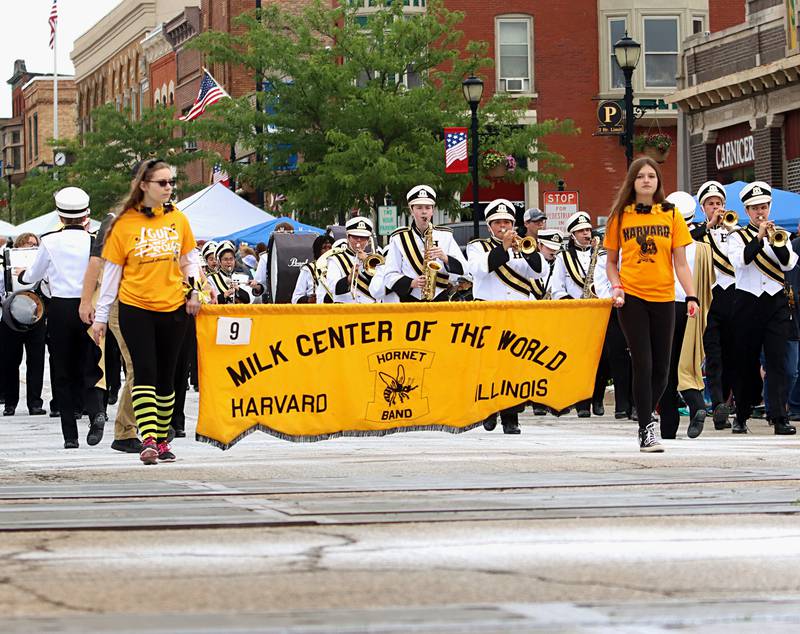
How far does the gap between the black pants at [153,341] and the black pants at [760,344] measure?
17.3 feet

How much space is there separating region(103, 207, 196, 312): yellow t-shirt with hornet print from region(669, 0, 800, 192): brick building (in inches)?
1141

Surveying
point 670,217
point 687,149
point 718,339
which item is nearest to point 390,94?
point 687,149

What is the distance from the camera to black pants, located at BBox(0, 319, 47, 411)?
1970cm

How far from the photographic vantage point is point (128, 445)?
13.1 meters

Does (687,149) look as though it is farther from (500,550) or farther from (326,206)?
(500,550)

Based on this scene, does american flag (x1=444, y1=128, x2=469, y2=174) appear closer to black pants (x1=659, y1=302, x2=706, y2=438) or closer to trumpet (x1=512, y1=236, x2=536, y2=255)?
trumpet (x1=512, y1=236, x2=536, y2=255)

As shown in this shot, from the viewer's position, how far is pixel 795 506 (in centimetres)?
869

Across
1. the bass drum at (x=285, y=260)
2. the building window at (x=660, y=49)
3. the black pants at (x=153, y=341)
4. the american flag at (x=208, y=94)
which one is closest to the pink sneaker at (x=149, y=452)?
the black pants at (x=153, y=341)

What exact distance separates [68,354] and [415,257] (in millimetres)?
2834

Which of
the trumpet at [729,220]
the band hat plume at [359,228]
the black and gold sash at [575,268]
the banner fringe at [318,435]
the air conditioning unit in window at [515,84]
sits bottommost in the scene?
the banner fringe at [318,435]

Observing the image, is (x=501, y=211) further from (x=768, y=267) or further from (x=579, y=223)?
(x=579, y=223)

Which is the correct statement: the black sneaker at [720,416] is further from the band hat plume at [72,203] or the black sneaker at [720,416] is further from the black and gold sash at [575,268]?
the band hat plume at [72,203]

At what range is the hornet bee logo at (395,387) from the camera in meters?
12.3

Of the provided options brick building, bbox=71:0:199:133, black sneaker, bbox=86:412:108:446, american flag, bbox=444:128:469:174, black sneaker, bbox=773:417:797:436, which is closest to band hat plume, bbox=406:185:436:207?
black sneaker, bbox=86:412:108:446
